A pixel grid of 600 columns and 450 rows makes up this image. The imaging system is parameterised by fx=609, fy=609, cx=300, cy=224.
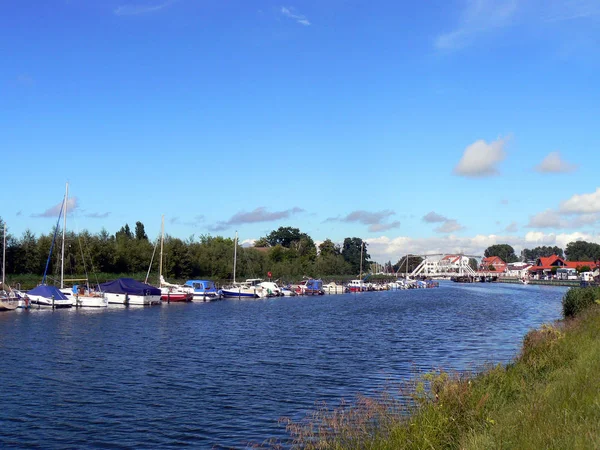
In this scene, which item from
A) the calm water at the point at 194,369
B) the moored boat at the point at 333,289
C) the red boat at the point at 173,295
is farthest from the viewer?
the moored boat at the point at 333,289

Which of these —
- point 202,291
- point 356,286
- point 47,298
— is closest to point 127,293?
point 47,298

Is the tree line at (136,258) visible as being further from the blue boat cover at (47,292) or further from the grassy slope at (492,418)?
the grassy slope at (492,418)

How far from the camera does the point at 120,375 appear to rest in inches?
1044

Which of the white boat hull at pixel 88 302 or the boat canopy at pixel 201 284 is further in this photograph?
the boat canopy at pixel 201 284

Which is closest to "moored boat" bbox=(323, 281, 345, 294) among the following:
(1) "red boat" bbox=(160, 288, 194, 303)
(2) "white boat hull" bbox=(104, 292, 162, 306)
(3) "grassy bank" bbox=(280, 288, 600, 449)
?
(1) "red boat" bbox=(160, 288, 194, 303)

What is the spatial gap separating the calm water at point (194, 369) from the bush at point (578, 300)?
4132mm

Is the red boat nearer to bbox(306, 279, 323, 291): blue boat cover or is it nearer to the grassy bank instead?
bbox(306, 279, 323, 291): blue boat cover

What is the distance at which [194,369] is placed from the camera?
28.3m

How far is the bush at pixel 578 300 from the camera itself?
4319 cm

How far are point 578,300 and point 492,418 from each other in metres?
35.3

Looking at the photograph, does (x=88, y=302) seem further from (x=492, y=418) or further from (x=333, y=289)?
(x=333, y=289)

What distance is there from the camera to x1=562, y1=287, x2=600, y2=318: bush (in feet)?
142

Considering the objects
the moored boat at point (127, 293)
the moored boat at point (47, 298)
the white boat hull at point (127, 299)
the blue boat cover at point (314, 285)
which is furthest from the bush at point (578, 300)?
the blue boat cover at point (314, 285)

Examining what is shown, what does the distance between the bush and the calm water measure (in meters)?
4.13
